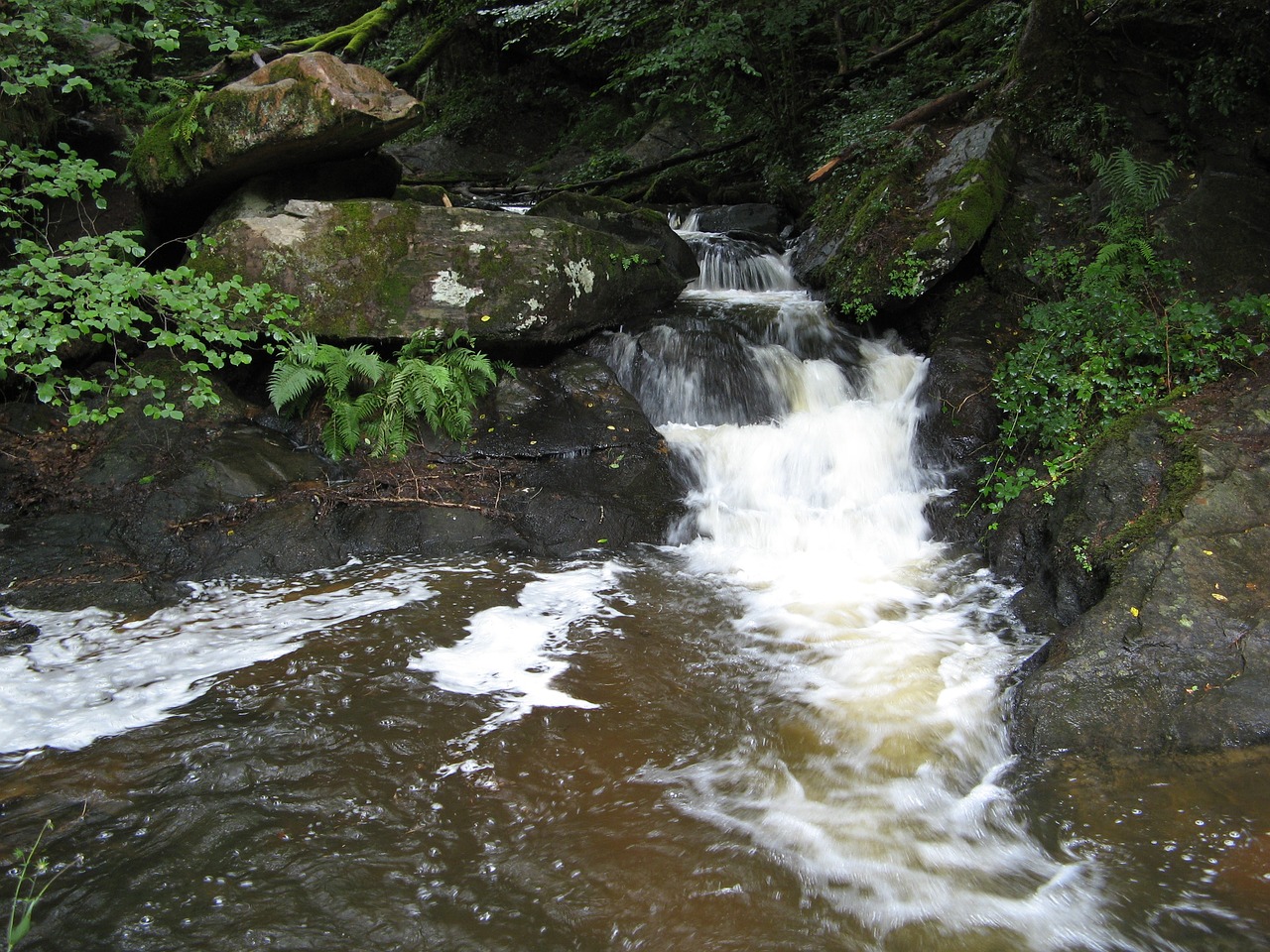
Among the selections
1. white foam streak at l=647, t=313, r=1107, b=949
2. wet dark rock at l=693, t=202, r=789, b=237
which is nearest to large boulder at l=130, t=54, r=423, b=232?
white foam streak at l=647, t=313, r=1107, b=949

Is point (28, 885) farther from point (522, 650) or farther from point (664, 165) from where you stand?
point (664, 165)

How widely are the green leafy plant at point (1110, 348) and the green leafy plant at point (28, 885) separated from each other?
6211mm

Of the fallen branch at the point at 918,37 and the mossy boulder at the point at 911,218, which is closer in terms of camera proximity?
the mossy boulder at the point at 911,218

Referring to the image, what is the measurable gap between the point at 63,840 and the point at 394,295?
18.0 ft

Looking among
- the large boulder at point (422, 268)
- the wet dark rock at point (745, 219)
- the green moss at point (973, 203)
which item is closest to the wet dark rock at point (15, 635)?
the large boulder at point (422, 268)

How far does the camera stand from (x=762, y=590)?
5.96 metres

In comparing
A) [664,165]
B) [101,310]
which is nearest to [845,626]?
[101,310]

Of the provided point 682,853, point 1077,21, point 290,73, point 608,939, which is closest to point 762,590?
point 682,853

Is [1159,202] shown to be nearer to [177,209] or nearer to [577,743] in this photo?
[577,743]

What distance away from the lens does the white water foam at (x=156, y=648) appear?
4.09m

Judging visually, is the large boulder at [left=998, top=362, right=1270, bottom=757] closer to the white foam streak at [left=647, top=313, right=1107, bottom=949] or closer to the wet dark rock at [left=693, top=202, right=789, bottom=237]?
the white foam streak at [left=647, top=313, right=1107, bottom=949]

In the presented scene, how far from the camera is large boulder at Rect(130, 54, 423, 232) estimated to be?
7.17 meters

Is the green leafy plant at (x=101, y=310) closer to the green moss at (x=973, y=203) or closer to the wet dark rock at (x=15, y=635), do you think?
the wet dark rock at (x=15, y=635)

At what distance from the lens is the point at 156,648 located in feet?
15.9
